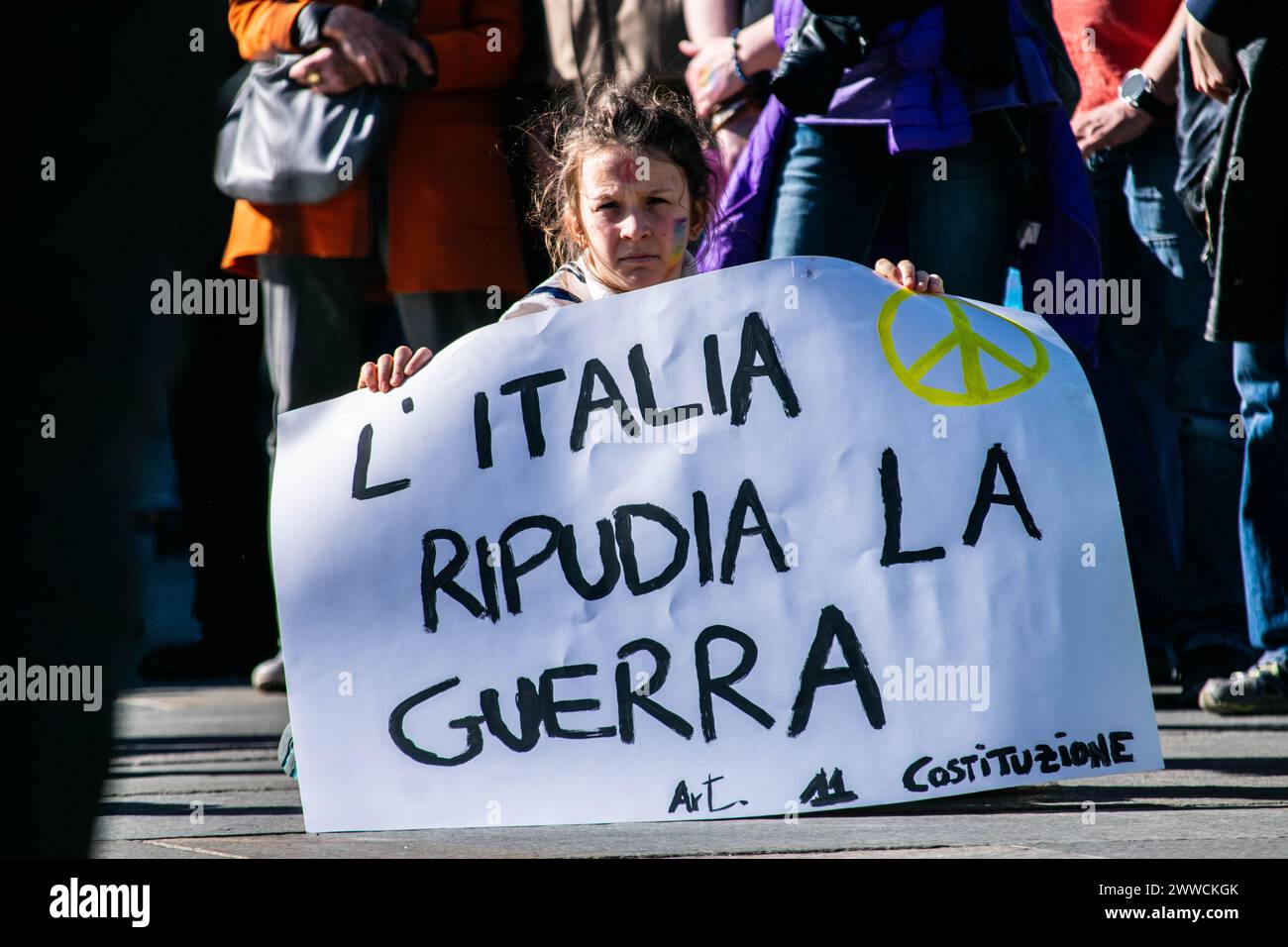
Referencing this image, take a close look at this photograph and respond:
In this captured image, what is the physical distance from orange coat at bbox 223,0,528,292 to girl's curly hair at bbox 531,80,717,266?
A: 0.78 meters

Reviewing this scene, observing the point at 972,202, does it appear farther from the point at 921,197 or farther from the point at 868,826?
the point at 868,826

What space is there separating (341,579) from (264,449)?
323 cm

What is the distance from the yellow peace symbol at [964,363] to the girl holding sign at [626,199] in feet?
1.28

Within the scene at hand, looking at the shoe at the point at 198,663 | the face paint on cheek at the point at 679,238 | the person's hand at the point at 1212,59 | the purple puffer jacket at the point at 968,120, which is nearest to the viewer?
the face paint on cheek at the point at 679,238

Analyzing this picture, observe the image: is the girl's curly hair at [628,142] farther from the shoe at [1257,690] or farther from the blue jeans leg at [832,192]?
the shoe at [1257,690]

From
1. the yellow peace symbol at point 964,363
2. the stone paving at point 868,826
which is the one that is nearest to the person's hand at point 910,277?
the yellow peace symbol at point 964,363

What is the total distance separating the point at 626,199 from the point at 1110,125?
1870mm

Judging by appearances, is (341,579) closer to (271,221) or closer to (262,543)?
(271,221)

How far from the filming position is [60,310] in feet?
6.29

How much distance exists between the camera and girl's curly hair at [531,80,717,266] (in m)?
3.90

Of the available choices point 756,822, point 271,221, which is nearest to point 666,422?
point 756,822

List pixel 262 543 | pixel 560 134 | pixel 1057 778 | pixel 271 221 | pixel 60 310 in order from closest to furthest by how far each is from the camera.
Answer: pixel 60 310 → pixel 1057 778 → pixel 560 134 → pixel 271 221 → pixel 262 543

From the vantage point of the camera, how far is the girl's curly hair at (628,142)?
3.90 metres

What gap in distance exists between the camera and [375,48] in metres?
4.93
